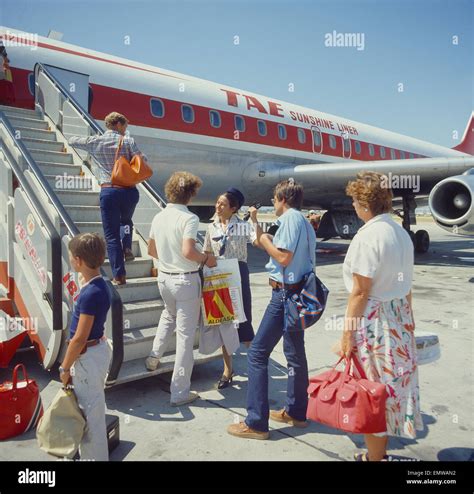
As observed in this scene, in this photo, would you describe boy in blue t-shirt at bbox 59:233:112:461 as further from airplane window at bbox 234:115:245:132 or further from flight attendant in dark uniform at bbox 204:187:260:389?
airplane window at bbox 234:115:245:132

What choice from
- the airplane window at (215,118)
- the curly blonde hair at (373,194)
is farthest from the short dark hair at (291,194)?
the airplane window at (215,118)

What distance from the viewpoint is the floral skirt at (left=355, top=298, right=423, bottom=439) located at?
2600mm

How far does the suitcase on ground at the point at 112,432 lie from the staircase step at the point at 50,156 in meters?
4.28

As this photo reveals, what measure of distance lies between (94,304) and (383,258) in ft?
5.66

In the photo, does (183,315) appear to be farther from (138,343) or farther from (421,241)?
(421,241)

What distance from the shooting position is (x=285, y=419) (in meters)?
3.46

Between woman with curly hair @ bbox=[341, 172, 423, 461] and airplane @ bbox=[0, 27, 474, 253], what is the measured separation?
697 centimetres

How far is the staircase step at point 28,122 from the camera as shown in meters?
6.61

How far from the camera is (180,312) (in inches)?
144

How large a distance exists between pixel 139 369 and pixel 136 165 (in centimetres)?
190

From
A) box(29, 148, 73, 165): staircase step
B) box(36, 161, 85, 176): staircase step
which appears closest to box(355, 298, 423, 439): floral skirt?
box(36, 161, 85, 176): staircase step

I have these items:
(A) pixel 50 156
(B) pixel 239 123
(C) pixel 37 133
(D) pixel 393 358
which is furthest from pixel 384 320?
(B) pixel 239 123
